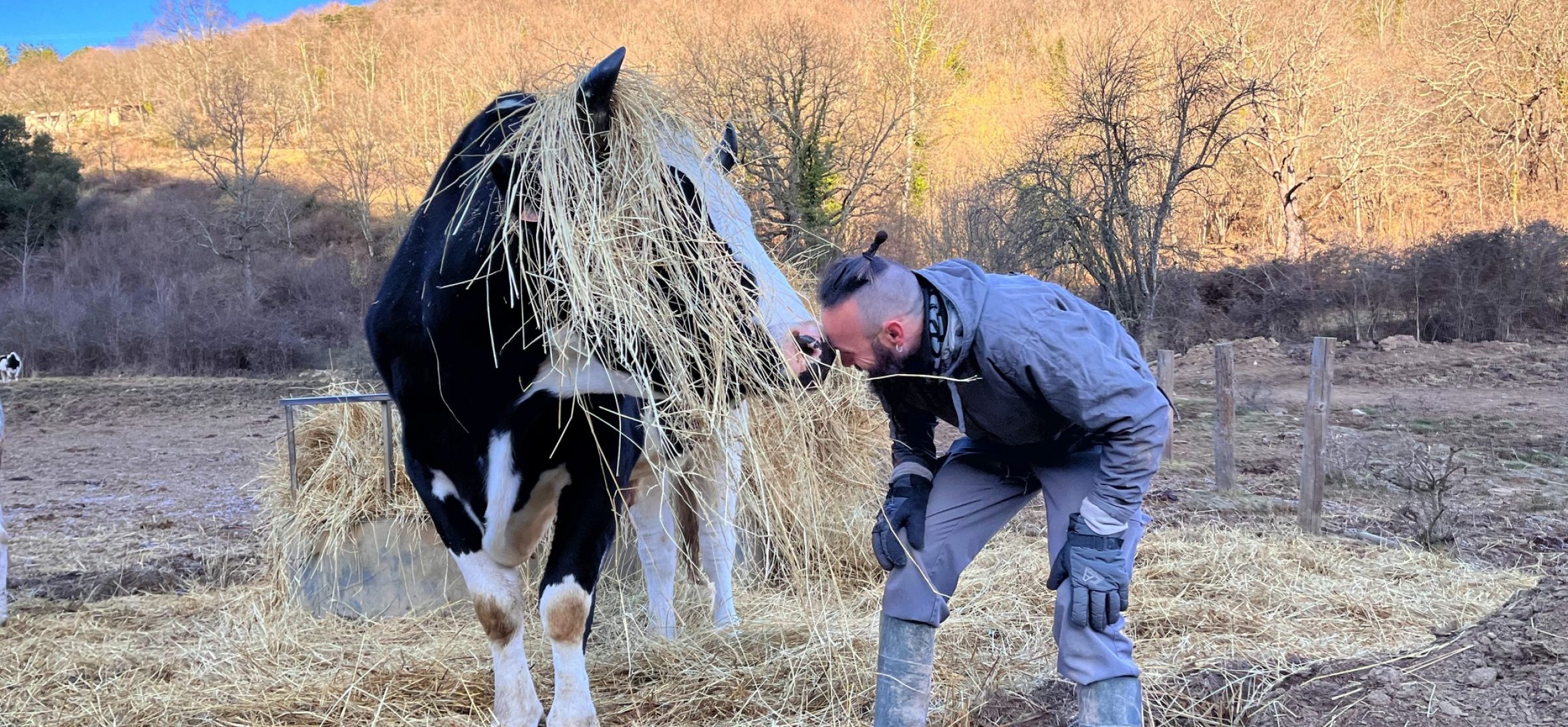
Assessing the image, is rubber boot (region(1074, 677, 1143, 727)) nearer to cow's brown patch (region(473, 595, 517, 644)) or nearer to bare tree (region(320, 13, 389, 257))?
cow's brown patch (region(473, 595, 517, 644))

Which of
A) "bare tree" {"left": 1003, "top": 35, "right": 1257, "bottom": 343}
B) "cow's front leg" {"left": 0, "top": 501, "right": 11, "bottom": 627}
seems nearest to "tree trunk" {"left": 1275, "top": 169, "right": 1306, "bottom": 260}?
"bare tree" {"left": 1003, "top": 35, "right": 1257, "bottom": 343}

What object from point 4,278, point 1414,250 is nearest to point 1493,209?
point 1414,250

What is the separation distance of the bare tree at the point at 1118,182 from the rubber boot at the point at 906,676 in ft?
39.4

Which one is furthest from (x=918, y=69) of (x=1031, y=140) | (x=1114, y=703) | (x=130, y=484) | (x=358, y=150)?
(x=1114, y=703)

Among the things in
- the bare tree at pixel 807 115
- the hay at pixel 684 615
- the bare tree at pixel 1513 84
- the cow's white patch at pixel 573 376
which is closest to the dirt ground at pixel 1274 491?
the hay at pixel 684 615

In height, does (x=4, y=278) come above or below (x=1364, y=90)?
below

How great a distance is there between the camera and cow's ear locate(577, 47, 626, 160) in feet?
9.19

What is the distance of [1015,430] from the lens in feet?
8.55

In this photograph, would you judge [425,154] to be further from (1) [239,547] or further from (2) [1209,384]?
(1) [239,547]

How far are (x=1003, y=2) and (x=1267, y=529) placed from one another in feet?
174

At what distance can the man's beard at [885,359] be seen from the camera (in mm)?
2461

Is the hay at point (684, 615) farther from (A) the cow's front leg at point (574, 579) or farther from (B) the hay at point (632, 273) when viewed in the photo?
(A) the cow's front leg at point (574, 579)

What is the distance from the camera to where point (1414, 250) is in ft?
59.3

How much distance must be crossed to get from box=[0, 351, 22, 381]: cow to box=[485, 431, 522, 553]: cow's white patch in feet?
65.8
